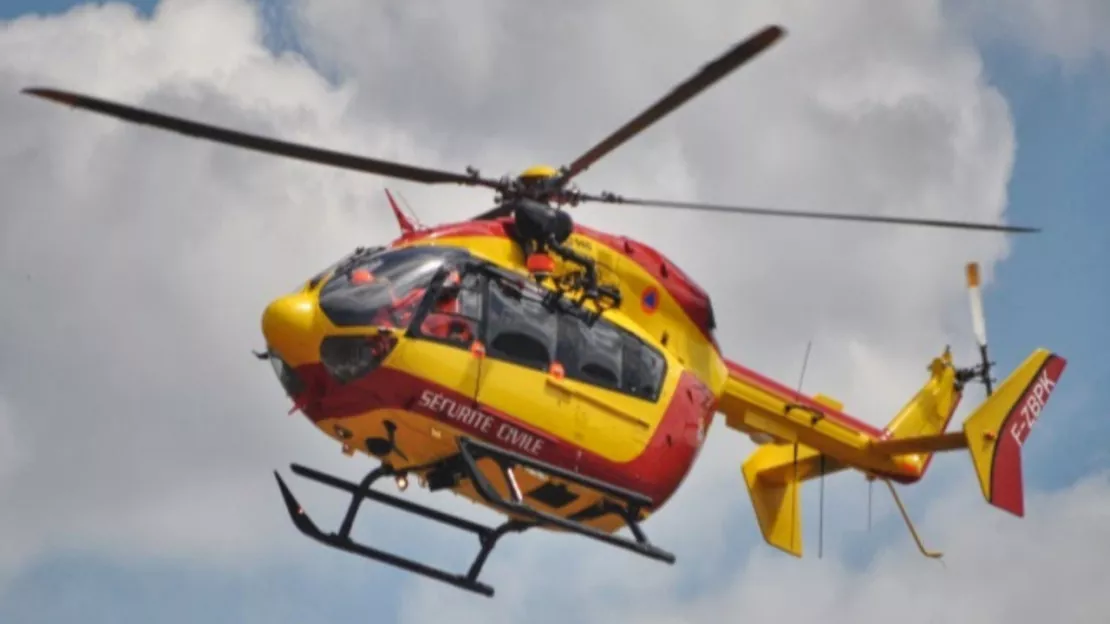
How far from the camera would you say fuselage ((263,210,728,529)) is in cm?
1922

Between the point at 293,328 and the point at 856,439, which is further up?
the point at 856,439

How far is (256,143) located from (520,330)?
11.8ft

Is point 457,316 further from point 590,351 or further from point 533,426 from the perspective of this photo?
point 590,351

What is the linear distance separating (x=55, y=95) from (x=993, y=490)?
13.7 meters

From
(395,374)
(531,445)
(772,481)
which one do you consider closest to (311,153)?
(395,374)

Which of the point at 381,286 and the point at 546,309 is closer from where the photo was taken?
the point at 381,286

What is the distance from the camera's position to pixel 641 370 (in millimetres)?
21391

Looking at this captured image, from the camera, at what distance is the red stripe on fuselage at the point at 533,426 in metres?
19.3

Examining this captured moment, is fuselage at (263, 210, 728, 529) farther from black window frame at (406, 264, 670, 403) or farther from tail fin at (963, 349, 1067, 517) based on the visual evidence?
tail fin at (963, 349, 1067, 517)

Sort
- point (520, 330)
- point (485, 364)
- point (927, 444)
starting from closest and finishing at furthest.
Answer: point (485, 364) → point (520, 330) → point (927, 444)

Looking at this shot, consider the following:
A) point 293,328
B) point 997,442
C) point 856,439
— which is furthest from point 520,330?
point 997,442

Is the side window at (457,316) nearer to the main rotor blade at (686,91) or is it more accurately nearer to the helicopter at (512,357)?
the helicopter at (512,357)

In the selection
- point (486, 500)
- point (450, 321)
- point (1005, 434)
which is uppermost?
point (1005, 434)

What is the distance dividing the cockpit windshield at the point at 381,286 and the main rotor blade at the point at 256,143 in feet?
3.99
